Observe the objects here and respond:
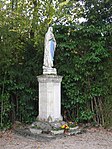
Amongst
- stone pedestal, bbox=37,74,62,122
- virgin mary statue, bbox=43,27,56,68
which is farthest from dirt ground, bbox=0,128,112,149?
virgin mary statue, bbox=43,27,56,68

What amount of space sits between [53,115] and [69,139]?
3.35 ft

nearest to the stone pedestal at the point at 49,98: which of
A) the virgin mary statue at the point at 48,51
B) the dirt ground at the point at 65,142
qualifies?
the virgin mary statue at the point at 48,51

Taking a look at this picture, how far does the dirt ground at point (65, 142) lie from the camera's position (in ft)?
18.5

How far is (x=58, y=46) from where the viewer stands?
8.20m

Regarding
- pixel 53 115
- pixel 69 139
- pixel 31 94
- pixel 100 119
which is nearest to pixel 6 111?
pixel 31 94

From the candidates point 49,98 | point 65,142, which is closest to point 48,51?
point 49,98

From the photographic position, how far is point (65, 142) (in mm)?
6004

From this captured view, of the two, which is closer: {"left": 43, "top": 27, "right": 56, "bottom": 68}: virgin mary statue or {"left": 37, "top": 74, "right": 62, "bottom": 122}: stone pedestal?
{"left": 37, "top": 74, "right": 62, "bottom": 122}: stone pedestal

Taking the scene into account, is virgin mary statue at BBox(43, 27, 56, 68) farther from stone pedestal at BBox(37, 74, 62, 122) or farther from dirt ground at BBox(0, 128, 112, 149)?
dirt ground at BBox(0, 128, 112, 149)

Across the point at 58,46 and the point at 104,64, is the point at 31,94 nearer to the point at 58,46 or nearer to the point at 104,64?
the point at 58,46

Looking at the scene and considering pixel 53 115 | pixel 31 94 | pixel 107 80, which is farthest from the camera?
pixel 31 94

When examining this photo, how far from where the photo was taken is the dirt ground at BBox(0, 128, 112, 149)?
5645mm

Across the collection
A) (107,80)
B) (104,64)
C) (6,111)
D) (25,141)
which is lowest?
(25,141)

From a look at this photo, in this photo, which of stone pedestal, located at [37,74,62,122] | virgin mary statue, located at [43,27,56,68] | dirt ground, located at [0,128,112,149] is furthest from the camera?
virgin mary statue, located at [43,27,56,68]
